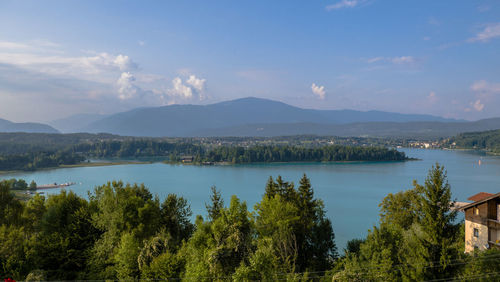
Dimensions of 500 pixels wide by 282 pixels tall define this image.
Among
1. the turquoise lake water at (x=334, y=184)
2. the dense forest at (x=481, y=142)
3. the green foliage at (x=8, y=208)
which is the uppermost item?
the dense forest at (x=481, y=142)

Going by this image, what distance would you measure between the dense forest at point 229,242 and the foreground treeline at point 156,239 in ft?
0.09

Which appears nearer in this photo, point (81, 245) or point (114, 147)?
point (81, 245)

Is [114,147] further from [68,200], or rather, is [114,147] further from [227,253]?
[227,253]

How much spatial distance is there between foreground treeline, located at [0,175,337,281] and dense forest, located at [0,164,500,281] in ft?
0.09

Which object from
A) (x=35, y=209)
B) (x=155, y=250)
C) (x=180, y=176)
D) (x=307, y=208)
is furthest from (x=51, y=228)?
(x=180, y=176)

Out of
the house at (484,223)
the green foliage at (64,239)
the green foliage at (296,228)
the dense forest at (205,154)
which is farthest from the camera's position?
the dense forest at (205,154)

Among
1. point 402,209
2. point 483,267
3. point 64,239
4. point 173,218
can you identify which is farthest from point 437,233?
point 64,239

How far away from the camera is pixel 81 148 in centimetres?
8056

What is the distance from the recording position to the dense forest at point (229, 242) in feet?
21.5

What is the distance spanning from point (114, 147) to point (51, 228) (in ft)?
251

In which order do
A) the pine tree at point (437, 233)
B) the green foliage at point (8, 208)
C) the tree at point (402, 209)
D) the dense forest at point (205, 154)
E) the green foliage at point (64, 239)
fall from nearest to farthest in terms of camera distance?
the pine tree at point (437, 233) < the green foliage at point (64, 239) < the green foliage at point (8, 208) < the tree at point (402, 209) < the dense forest at point (205, 154)

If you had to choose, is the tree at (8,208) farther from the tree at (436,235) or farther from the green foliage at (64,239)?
the tree at (436,235)

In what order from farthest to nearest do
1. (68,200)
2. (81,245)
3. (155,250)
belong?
(68,200), (81,245), (155,250)

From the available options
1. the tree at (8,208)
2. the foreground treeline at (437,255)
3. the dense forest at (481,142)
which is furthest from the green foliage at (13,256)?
the dense forest at (481,142)
